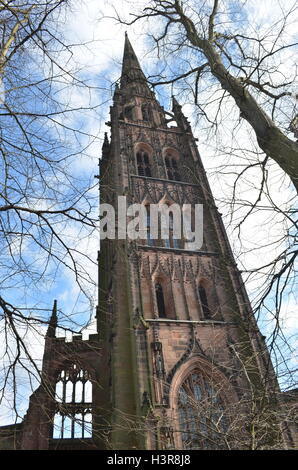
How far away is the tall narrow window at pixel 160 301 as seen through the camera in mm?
15784

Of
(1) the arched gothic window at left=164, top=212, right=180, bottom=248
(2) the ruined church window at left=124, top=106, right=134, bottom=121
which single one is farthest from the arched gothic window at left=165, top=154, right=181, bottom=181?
(2) the ruined church window at left=124, top=106, right=134, bottom=121

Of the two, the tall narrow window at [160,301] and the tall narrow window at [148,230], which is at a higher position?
the tall narrow window at [148,230]

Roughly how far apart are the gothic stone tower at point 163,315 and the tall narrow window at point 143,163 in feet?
0.19

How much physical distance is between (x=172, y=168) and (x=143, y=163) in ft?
6.26

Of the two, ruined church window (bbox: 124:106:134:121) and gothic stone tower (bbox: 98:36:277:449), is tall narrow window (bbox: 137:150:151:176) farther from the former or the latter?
ruined church window (bbox: 124:106:134:121)

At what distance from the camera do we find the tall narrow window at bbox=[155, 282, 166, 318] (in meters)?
15.8

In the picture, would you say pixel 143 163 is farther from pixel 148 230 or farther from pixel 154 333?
pixel 154 333

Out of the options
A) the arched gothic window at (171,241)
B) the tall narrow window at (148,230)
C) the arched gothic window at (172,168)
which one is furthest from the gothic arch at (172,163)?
the arched gothic window at (171,241)

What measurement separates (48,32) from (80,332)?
3.24 m

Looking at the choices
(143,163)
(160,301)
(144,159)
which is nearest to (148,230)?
(160,301)

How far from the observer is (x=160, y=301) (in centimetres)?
1614

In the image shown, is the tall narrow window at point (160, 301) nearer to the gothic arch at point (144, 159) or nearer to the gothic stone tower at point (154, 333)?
the gothic stone tower at point (154, 333)

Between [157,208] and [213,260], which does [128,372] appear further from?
[157,208]

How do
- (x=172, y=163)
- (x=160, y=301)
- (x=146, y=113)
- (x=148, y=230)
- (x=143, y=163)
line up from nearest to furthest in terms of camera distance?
(x=160, y=301)
(x=148, y=230)
(x=143, y=163)
(x=172, y=163)
(x=146, y=113)
